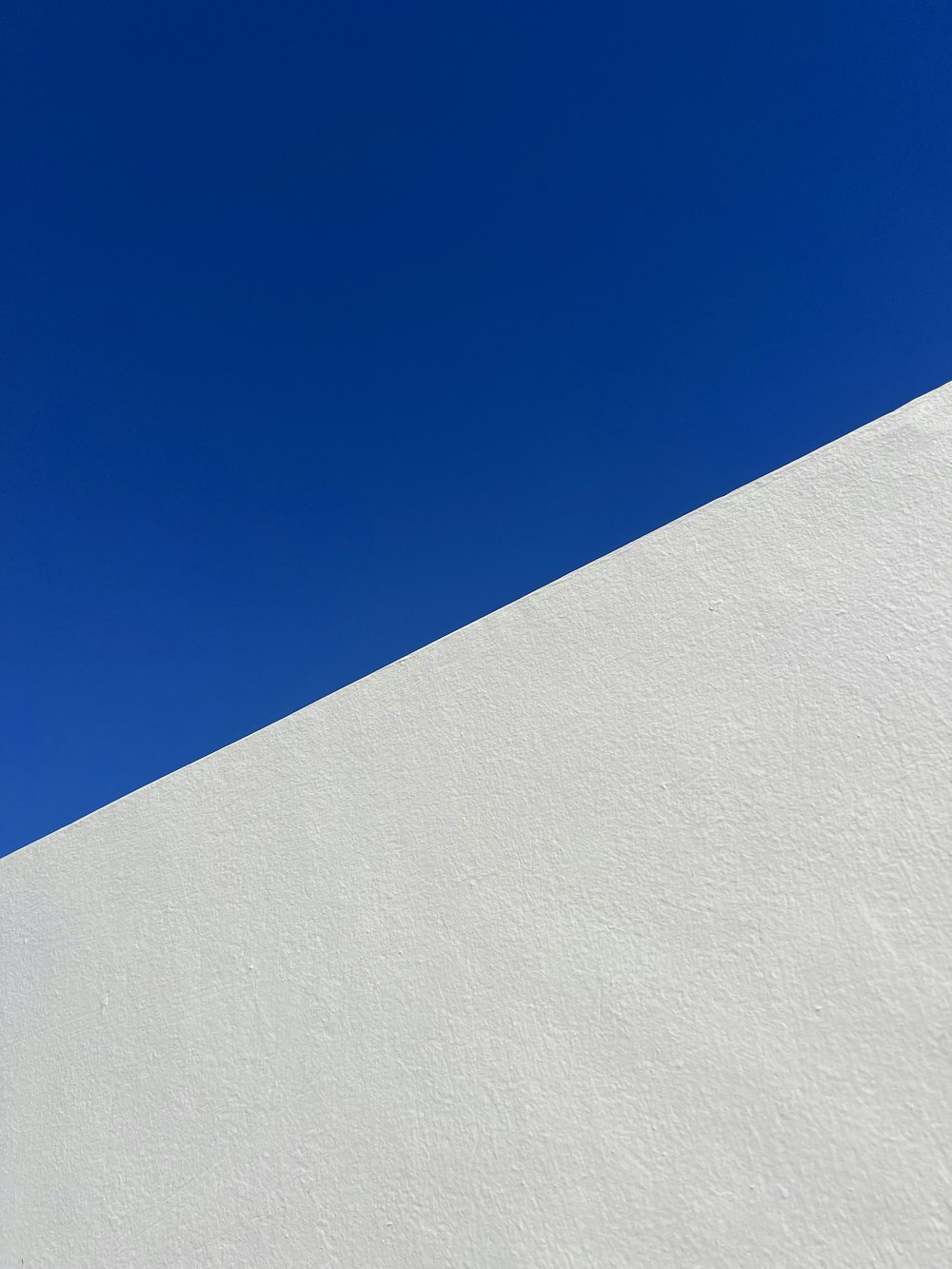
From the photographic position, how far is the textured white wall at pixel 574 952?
3.21 ft

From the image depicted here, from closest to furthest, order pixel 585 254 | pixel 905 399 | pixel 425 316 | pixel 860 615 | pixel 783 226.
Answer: pixel 860 615
pixel 905 399
pixel 783 226
pixel 585 254
pixel 425 316

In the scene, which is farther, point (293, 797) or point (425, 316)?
point (425, 316)

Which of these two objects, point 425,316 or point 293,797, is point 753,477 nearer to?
point 293,797

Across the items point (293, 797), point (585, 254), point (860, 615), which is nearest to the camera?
point (860, 615)

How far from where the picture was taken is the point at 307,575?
548 cm

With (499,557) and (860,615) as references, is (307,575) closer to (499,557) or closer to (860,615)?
(499,557)

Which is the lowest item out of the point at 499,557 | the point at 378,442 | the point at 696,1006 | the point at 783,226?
the point at 696,1006

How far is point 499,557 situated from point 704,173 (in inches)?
94.2

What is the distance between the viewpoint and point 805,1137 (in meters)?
0.94

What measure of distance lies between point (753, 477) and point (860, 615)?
0.32 m

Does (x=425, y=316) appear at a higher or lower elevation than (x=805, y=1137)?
higher

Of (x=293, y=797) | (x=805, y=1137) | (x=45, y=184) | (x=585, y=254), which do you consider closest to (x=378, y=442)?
(x=585, y=254)

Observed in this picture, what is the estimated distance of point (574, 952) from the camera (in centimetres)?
120

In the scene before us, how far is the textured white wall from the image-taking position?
98 centimetres
